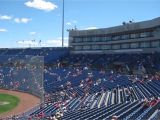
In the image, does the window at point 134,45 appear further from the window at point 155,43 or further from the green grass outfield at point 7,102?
the green grass outfield at point 7,102

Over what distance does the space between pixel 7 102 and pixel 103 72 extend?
1638cm

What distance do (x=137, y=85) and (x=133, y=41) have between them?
2024 centimetres

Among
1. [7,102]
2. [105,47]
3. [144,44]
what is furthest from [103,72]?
[7,102]

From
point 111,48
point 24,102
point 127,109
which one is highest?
point 111,48

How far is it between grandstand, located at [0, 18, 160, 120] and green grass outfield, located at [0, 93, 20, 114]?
432 centimetres

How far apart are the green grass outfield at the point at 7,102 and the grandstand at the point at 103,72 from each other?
14.2ft

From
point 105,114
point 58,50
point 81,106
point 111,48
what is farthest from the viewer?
point 58,50

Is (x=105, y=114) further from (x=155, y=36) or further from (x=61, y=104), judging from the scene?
(x=155, y=36)

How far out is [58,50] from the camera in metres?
76.8

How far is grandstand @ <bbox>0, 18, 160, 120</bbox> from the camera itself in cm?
3069

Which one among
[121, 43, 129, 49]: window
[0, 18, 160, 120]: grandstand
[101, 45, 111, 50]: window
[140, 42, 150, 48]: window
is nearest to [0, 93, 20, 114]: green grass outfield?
[0, 18, 160, 120]: grandstand

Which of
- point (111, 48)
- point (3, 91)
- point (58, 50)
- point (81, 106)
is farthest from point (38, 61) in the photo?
point (58, 50)

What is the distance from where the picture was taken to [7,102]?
44625 mm

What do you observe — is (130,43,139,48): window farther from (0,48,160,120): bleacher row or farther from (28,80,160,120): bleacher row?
(28,80,160,120): bleacher row
